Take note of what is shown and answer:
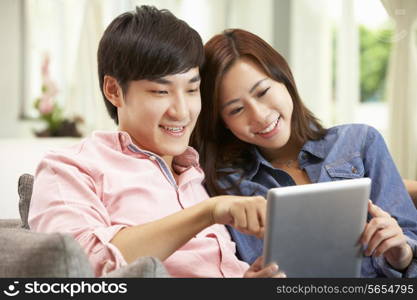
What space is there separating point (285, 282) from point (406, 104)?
9.38ft

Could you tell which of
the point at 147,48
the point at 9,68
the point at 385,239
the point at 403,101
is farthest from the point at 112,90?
the point at 9,68

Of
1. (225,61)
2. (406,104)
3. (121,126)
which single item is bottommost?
(406,104)

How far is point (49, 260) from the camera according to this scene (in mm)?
955

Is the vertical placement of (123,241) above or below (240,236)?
above

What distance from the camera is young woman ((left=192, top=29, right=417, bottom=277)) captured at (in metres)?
1.56

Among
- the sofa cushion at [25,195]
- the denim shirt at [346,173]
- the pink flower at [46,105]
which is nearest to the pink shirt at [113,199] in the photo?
the denim shirt at [346,173]

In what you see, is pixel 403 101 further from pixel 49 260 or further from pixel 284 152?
pixel 49 260

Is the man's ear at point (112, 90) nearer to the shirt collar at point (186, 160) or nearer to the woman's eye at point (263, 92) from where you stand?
the shirt collar at point (186, 160)

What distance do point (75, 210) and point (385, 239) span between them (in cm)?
62

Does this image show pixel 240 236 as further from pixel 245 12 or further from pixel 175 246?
pixel 245 12

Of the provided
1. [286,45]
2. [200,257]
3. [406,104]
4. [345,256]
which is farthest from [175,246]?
[286,45]

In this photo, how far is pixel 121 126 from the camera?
1.49m

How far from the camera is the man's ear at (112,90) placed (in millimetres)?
1459

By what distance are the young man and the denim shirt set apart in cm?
13
